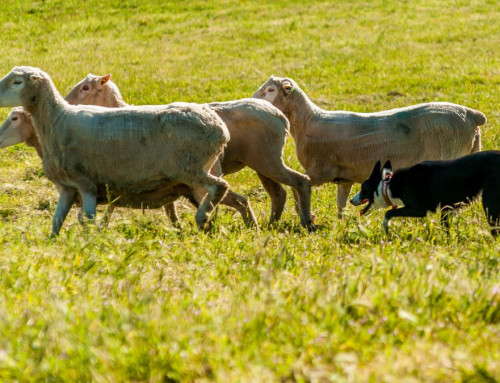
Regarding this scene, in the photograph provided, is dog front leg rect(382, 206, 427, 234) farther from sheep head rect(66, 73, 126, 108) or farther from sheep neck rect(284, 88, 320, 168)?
sheep head rect(66, 73, 126, 108)

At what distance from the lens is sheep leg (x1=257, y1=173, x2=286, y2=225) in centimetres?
879

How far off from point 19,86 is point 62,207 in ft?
4.00

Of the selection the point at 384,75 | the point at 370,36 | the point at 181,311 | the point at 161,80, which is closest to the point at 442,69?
the point at 384,75

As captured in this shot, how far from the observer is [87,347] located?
3.18 meters

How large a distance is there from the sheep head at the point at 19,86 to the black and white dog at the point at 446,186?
3556 millimetres

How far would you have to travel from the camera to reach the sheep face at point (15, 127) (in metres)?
8.35

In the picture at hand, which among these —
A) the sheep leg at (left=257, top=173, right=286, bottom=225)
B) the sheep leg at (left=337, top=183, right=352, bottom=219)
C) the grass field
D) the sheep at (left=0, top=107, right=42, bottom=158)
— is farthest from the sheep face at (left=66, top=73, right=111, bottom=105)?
the sheep leg at (left=337, top=183, right=352, bottom=219)

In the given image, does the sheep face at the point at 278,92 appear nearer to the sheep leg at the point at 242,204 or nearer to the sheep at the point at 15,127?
the sheep leg at the point at 242,204

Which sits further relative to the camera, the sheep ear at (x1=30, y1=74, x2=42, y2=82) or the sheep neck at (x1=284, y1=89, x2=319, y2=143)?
the sheep neck at (x1=284, y1=89, x2=319, y2=143)

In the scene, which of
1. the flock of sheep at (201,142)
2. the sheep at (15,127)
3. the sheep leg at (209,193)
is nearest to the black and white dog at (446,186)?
the flock of sheep at (201,142)

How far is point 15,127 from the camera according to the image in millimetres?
8352

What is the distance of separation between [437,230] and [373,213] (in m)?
2.25

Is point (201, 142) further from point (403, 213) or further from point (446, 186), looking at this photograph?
point (446, 186)

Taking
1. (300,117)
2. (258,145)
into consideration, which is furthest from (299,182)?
(300,117)
